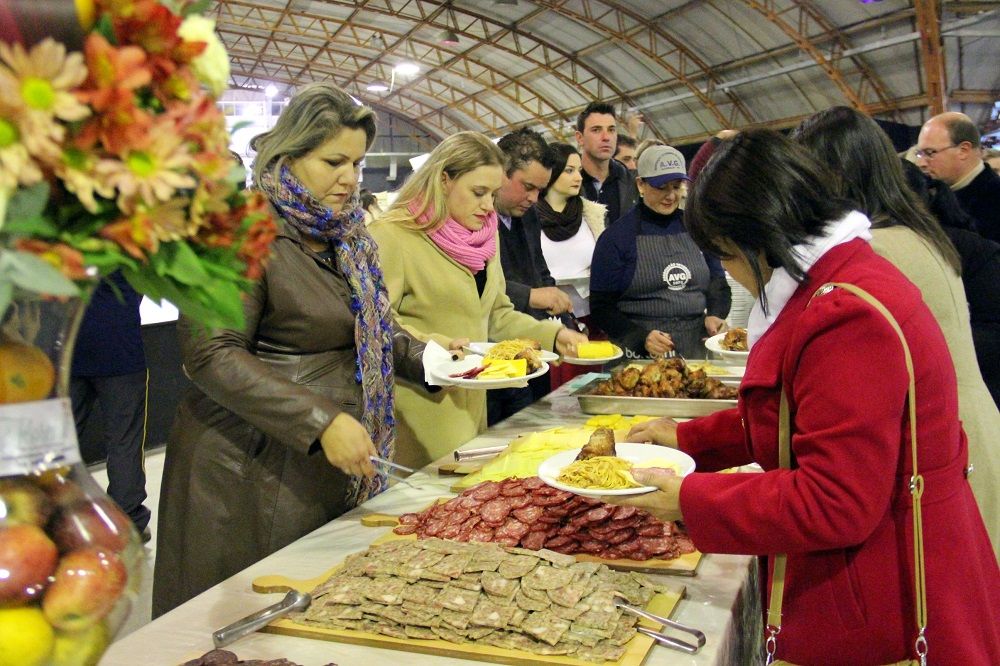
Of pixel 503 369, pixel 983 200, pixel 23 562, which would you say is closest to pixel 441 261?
pixel 503 369

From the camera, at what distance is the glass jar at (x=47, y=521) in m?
0.77

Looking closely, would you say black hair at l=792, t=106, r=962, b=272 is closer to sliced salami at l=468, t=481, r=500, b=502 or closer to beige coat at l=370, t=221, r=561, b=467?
sliced salami at l=468, t=481, r=500, b=502

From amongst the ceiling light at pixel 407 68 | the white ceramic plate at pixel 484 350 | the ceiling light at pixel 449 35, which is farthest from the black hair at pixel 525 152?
the ceiling light at pixel 407 68

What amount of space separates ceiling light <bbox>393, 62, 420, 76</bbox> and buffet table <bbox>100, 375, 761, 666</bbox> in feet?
71.1

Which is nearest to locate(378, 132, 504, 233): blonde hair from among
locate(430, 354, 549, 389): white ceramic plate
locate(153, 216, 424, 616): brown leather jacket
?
A: locate(430, 354, 549, 389): white ceramic plate

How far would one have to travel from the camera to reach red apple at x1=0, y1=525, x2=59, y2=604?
2.48ft

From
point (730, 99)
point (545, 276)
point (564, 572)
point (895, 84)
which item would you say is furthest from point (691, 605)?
point (730, 99)

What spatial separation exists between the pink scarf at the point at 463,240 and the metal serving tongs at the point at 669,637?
171cm

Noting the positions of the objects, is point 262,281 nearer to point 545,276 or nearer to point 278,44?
point 545,276

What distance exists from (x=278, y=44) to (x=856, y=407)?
22676 mm

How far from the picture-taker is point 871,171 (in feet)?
7.08

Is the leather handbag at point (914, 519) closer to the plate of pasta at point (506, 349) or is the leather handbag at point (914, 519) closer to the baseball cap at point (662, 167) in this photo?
the plate of pasta at point (506, 349)

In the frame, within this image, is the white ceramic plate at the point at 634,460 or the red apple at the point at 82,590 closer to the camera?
the red apple at the point at 82,590

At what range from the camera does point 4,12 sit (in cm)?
68
